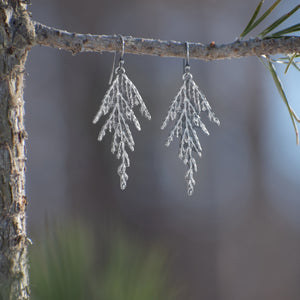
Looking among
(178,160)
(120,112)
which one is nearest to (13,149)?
(120,112)

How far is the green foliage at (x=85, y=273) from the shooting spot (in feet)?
1.06

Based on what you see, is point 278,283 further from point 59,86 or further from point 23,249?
point 23,249

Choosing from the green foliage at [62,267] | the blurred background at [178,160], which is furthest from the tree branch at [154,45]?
the blurred background at [178,160]

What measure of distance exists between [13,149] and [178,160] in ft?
3.54

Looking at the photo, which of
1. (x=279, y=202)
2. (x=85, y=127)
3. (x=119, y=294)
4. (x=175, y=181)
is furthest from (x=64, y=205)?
(x=119, y=294)

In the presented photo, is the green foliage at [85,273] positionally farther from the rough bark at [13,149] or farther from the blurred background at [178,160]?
the blurred background at [178,160]

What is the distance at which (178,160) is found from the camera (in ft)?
4.42

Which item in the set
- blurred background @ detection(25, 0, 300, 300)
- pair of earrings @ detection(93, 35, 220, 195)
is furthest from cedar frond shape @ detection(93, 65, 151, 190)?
blurred background @ detection(25, 0, 300, 300)

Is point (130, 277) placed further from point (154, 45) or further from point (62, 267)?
point (154, 45)

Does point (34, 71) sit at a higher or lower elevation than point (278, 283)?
higher

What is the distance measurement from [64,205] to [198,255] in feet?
1.53

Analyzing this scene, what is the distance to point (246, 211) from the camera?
1.43 meters

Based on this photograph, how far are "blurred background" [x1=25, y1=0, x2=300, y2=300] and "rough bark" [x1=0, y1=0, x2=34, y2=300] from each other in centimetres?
94

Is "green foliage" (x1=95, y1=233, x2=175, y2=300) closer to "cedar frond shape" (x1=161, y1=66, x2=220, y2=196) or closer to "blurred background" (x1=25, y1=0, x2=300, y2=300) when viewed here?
"cedar frond shape" (x1=161, y1=66, x2=220, y2=196)
